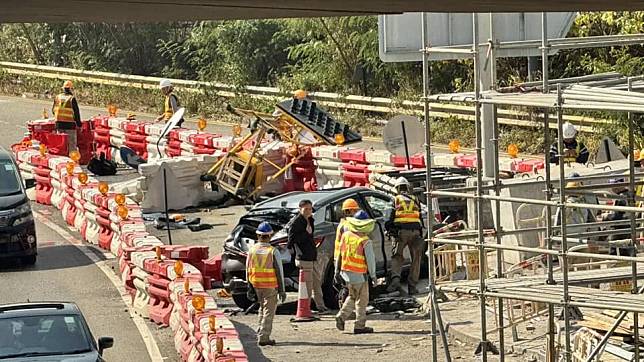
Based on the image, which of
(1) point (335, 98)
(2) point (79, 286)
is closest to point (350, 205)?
(2) point (79, 286)

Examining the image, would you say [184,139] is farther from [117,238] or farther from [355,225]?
[355,225]

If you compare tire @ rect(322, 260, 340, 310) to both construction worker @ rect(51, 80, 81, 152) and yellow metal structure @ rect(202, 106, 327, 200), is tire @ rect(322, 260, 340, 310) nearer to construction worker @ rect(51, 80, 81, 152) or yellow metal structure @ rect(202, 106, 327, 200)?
yellow metal structure @ rect(202, 106, 327, 200)

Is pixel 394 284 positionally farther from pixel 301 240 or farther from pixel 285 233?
pixel 301 240

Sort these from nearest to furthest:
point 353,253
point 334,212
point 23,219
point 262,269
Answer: point 262,269 < point 353,253 < point 334,212 < point 23,219

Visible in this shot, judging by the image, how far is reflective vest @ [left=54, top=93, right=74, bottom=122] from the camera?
33.9 meters

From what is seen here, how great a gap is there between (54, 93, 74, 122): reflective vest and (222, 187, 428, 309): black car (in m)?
12.9

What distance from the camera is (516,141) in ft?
118

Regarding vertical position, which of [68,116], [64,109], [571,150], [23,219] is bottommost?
[23,219]

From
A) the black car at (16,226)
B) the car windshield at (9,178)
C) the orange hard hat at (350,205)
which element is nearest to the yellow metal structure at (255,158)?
the car windshield at (9,178)

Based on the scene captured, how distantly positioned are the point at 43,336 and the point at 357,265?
495 centimetres

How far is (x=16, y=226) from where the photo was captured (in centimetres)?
2481

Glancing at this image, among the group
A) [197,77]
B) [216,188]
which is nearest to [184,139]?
[216,188]

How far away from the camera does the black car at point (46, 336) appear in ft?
52.1

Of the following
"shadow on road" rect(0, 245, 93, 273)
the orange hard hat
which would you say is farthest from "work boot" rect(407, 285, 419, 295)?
"shadow on road" rect(0, 245, 93, 273)
